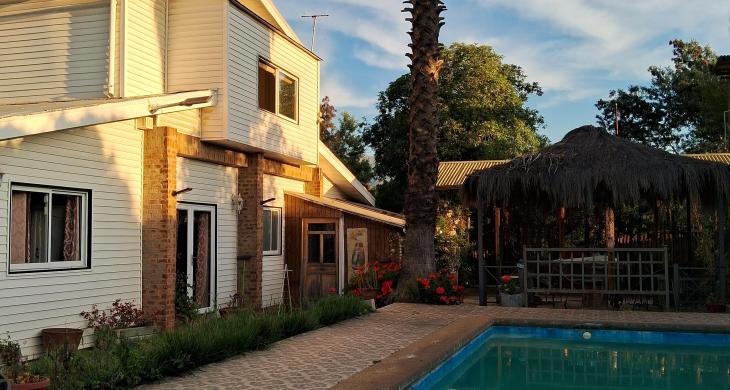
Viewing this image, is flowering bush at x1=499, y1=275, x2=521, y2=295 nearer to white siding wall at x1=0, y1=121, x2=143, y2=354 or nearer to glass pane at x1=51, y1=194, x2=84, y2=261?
white siding wall at x1=0, y1=121, x2=143, y2=354

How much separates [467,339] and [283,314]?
283 centimetres

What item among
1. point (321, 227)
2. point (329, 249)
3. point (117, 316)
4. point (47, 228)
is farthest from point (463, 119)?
point (47, 228)

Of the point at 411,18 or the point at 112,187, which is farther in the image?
the point at 411,18

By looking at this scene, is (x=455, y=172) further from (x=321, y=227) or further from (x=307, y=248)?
(x=307, y=248)

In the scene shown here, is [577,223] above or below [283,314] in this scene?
above

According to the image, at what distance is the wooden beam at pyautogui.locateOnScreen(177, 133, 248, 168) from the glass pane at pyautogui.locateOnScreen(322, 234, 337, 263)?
3189 mm

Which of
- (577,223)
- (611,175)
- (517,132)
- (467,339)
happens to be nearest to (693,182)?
(611,175)

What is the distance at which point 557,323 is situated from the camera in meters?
12.0

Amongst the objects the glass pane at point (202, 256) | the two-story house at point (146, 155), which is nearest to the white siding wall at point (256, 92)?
the two-story house at point (146, 155)

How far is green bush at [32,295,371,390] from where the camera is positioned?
22.2ft

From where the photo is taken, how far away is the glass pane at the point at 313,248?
673 inches

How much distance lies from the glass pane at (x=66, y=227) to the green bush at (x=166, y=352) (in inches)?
50.5

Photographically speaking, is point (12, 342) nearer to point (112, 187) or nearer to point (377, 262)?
point (112, 187)

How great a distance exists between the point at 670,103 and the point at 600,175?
30.4m
